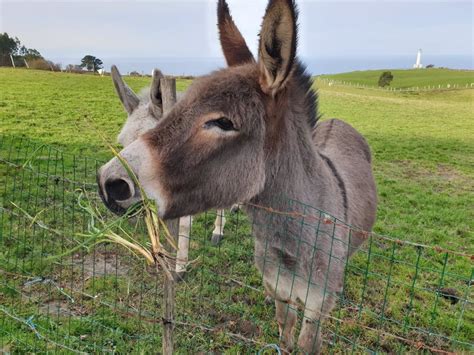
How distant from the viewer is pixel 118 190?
1873 mm

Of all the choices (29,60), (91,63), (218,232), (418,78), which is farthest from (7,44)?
(418,78)

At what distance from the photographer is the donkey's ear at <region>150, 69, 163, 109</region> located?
3.53m

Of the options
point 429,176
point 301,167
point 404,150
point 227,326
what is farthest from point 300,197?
point 404,150

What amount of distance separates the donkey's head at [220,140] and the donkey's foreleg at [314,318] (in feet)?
2.85

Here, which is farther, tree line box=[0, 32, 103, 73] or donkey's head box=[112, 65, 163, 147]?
tree line box=[0, 32, 103, 73]

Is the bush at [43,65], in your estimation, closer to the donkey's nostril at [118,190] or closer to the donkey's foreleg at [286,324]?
A: the donkey's foreleg at [286,324]

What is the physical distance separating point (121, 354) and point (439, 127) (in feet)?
61.8

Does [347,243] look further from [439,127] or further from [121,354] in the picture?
[439,127]

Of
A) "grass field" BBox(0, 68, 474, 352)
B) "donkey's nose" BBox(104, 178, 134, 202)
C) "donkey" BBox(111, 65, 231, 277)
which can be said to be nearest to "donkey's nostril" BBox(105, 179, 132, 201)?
"donkey's nose" BBox(104, 178, 134, 202)

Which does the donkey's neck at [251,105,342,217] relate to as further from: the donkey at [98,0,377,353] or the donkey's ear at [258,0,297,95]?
the donkey's ear at [258,0,297,95]

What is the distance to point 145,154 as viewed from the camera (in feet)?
6.23

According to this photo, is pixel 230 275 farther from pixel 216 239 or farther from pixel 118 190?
pixel 118 190

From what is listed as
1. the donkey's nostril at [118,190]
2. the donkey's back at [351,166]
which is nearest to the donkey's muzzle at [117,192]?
the donkey's nostril at [118,190]

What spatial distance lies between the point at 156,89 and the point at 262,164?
178cm
